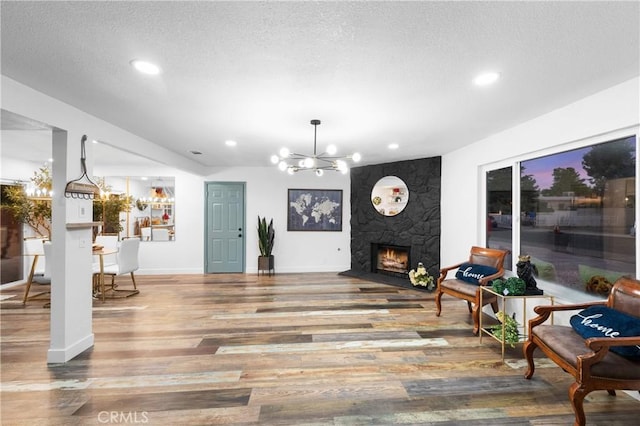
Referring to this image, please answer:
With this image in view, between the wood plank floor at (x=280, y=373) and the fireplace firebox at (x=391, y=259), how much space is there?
176 cm

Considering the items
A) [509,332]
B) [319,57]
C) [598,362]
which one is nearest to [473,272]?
[509,332]

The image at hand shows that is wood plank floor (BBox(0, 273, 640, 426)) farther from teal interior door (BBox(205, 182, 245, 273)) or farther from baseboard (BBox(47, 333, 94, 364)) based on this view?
teal interior door (BBox(205, 182, 245, 273))

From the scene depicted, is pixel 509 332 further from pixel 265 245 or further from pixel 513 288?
pixel 265 245

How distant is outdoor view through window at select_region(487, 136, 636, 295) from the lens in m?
2.36

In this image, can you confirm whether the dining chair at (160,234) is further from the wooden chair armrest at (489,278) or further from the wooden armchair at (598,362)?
the wooden armchair at (598,362)

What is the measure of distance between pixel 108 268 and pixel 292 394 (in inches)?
166

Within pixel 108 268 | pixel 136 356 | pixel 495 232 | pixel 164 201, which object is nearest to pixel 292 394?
pixel 136 356

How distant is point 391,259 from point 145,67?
205 inches

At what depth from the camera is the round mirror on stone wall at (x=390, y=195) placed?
562 cm

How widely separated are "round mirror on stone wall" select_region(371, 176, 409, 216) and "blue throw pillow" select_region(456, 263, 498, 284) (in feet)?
7.07

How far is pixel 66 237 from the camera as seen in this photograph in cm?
258

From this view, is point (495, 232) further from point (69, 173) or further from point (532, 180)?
point (69, 173)

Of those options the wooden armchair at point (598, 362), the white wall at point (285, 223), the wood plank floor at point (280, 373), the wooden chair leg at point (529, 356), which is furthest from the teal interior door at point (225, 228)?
the wooden armchair at point (598, 362)

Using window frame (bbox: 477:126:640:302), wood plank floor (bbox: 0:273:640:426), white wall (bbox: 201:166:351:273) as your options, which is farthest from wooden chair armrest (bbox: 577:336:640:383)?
white wall (bbox: 201:166:351:273)
